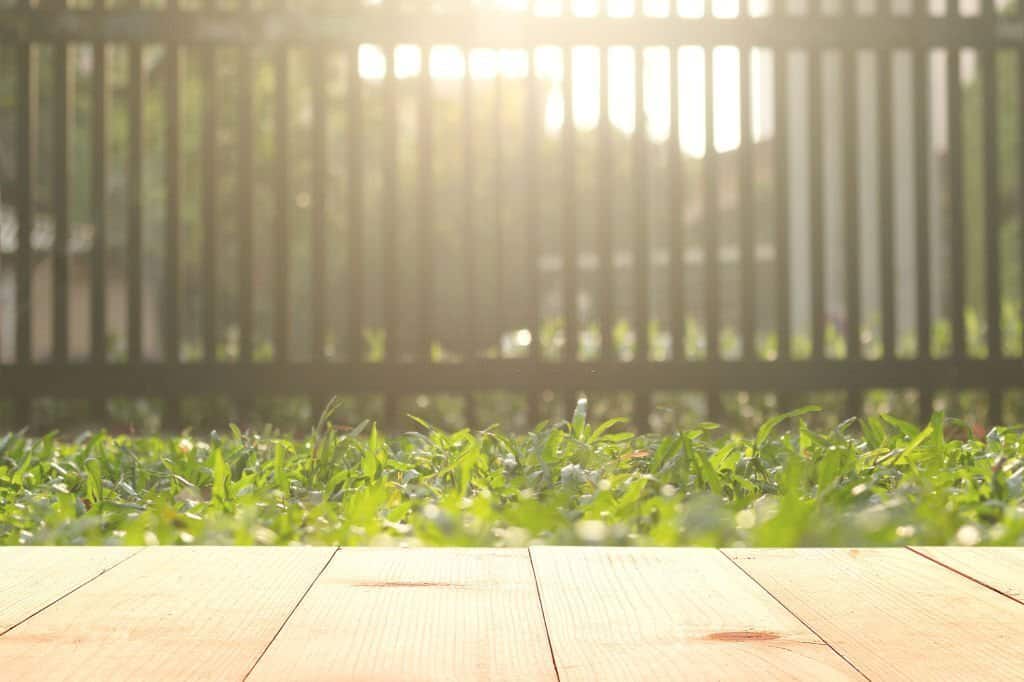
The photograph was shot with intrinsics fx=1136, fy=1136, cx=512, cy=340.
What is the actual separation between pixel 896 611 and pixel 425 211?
10.0 feet

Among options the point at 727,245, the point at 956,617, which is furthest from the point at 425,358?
the point at 727,245

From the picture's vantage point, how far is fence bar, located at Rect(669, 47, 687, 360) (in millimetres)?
4137

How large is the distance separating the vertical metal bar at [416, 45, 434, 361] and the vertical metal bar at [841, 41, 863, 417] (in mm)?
1549

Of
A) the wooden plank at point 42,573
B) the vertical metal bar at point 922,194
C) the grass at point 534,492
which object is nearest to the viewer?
the wooden plank at point 42,573

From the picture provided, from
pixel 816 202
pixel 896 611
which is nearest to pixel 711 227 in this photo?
pixel 816 202

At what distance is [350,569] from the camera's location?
163cm

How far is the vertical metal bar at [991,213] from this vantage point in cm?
424

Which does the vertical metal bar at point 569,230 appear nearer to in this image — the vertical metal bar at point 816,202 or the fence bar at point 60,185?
the vertical metal bar at point 816,202

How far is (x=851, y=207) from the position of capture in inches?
170

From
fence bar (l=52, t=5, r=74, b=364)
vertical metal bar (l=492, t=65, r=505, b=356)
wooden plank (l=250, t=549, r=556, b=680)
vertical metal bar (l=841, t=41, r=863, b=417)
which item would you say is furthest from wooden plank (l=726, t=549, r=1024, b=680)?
fence bar (l=52, t=5, r=74, b=364)

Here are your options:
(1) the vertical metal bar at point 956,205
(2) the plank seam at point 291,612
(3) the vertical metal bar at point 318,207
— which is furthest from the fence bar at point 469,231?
(2) the plank seam at point 291,612

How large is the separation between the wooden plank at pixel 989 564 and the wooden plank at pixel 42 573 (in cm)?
123

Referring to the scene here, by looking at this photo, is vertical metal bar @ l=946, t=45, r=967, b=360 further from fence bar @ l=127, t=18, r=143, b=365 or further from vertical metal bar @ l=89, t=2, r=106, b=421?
vertical metal bar @ l=89, t=2, r=106, b=421

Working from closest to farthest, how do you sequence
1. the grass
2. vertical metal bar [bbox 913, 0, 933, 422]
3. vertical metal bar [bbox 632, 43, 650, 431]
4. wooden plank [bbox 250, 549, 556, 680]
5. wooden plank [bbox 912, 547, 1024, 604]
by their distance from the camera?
wooden plank [bbox 250, 549, 556, 680] → wooden plank [bbox 912, 547, 1024, 604] → the grass → vertical metal bar [bbox 632, 43, 650, 431] → vertical metal bar [bbox 913, 0, 933, 422]
